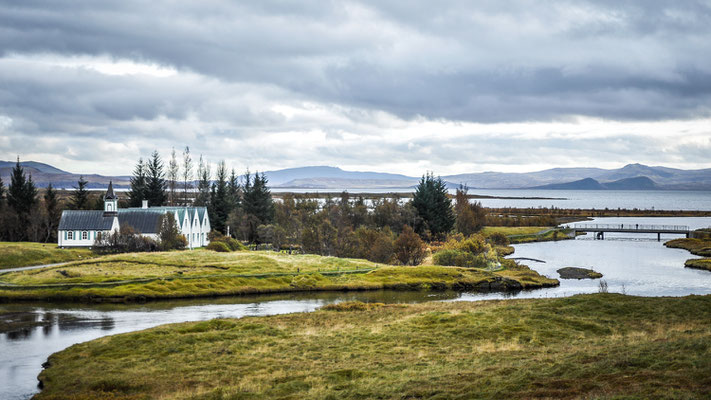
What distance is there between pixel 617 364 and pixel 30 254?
3136 inches

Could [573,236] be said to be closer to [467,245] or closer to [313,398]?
[467,245]

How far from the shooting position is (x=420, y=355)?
29250 mm

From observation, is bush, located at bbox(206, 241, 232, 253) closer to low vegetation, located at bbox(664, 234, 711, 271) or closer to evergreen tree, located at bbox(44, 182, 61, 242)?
evergreen tree, located at bbox(44, 182, 61, 242)

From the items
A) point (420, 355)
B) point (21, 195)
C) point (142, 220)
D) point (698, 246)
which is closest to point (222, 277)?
point (142, 220)

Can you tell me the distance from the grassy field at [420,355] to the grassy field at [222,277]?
2237cm

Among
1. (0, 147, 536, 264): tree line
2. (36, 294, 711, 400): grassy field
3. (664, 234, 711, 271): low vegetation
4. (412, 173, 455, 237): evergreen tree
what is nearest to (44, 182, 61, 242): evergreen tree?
(0, 147, 536, 264): tree line

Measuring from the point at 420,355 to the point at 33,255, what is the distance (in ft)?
226

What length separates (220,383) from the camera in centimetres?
2539

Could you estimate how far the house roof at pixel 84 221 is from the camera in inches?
3548

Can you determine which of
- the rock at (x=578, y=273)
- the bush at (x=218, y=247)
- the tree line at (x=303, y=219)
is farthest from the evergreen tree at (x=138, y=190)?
the rock at (x=578, y=273)

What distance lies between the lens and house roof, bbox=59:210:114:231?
90.1 meters

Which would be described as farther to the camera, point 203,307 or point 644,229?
point 644,229

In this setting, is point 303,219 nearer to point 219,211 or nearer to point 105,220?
point 219,211

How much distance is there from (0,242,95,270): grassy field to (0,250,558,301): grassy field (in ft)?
37.3
